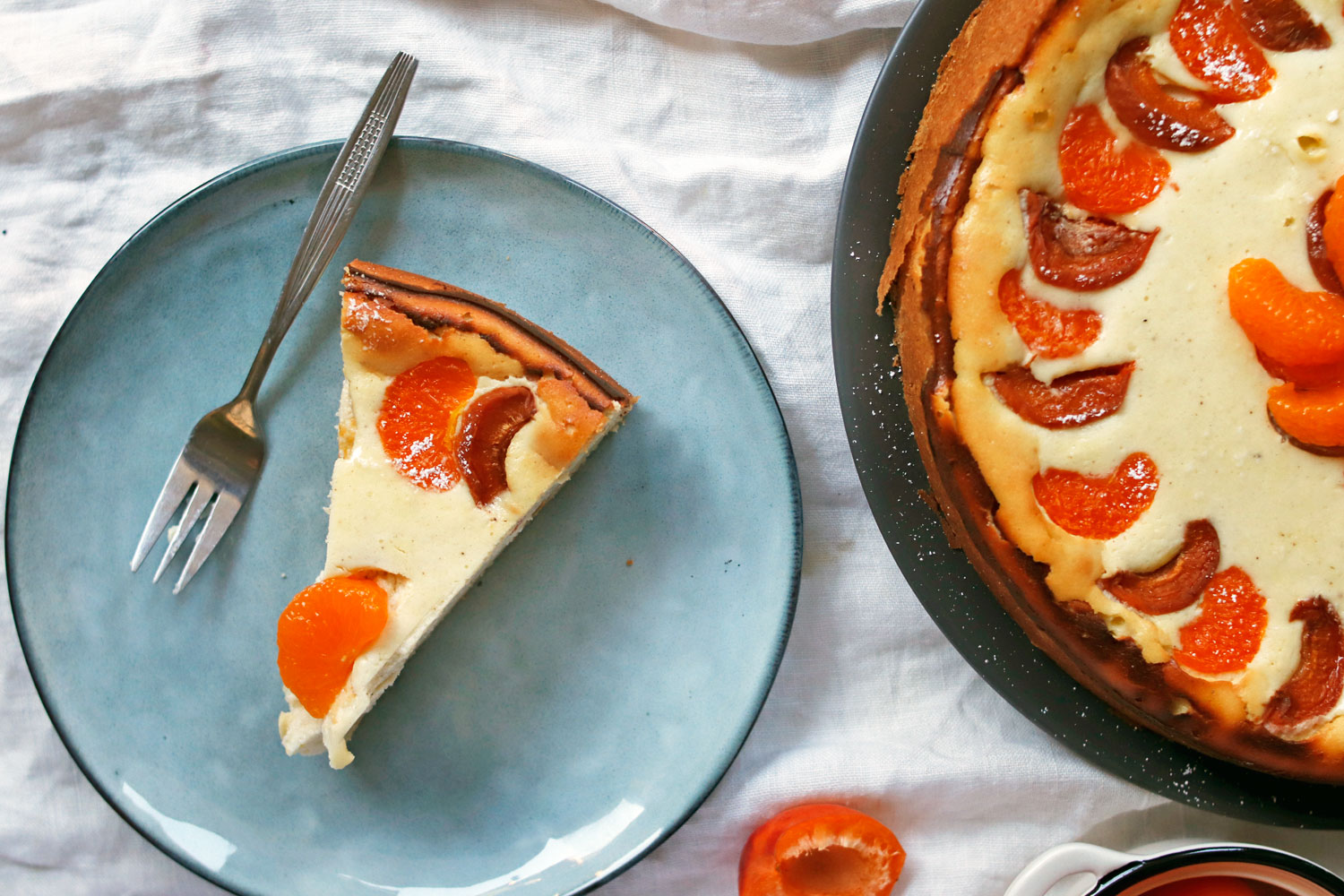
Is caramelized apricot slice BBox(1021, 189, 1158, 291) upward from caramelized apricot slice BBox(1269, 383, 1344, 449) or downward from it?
upward

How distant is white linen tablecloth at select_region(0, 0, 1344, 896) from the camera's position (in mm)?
2613

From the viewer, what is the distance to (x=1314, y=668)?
204cm

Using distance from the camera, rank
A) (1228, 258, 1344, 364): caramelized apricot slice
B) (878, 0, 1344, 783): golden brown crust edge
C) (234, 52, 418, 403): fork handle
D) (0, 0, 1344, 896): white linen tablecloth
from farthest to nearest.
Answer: (0, 0, 1344, 896): white linen tablecloth
(234, 52, 418, 403): fork handle
(878, 0, 1344, 783): golden brown crust edge
(1228, 258, 1344, 364): caramelized apricot slice

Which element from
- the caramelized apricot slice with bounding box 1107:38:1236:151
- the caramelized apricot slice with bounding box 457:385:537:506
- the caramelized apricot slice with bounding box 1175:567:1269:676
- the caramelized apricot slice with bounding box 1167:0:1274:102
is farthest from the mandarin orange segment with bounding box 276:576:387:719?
the caramelized apricot slice with bounding box 1167:0:1274:102

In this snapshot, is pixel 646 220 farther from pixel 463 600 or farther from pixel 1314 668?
pixel 1314 668

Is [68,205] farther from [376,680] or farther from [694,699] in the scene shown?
[694,699]

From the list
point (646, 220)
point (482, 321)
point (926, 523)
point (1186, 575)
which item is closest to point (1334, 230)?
point (1186, 575)

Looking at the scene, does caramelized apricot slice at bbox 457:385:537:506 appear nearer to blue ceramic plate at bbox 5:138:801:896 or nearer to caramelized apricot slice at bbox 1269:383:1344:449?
blue ceramic plate at bbox 5:138:801:896

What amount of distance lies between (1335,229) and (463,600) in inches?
88.9

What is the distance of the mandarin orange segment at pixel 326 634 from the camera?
2.32 m

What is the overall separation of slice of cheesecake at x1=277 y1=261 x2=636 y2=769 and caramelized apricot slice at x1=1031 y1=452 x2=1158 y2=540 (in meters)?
1.05

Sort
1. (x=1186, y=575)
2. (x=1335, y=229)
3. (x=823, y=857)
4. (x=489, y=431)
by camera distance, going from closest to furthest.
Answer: (x=1335, y=229) → (x=1186, y=575) → (x=489, y=431) → (x=823, y=857)

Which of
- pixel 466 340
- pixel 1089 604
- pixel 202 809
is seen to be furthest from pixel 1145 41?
pixel 202 809

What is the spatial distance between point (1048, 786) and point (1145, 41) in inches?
76.8
